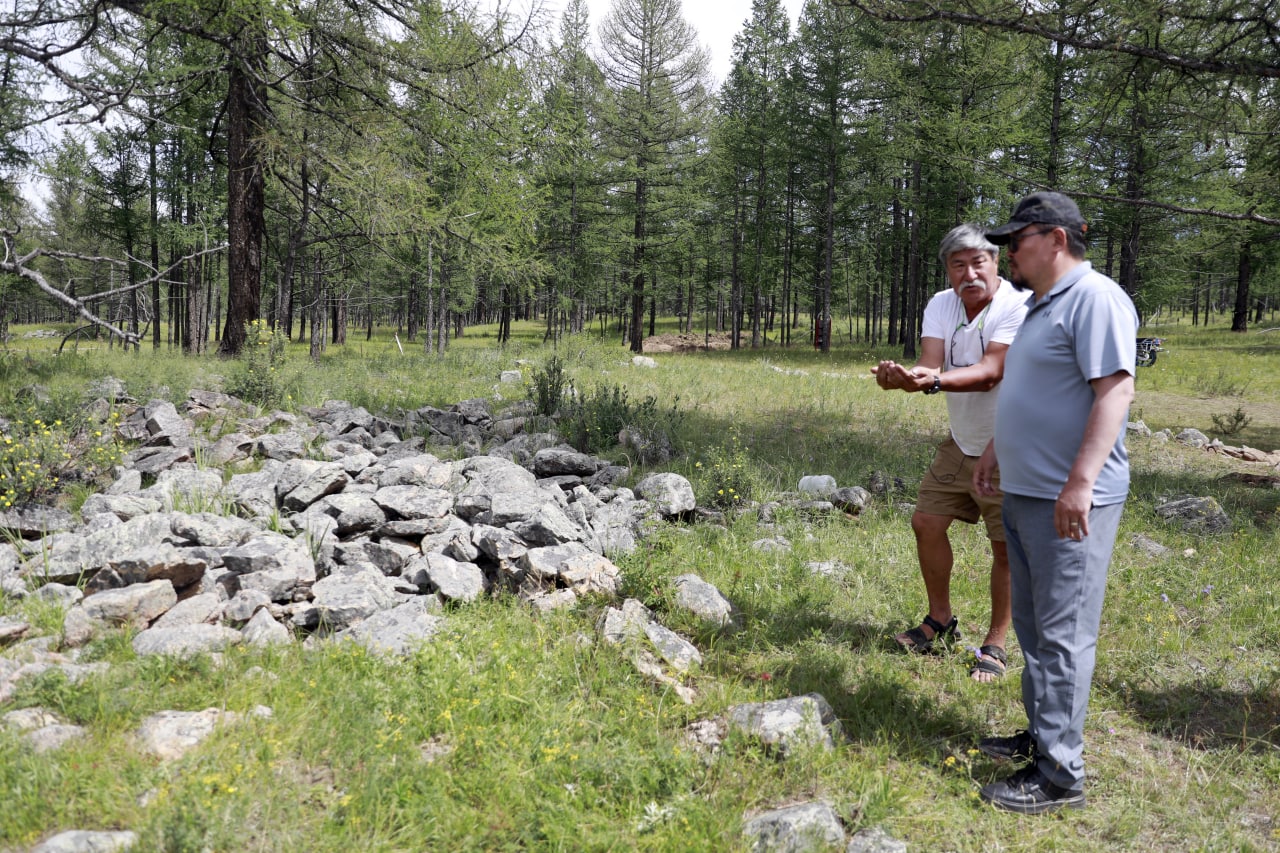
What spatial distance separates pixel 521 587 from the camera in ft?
14.6

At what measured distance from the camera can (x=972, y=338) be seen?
363 cm

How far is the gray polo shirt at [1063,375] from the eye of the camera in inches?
100

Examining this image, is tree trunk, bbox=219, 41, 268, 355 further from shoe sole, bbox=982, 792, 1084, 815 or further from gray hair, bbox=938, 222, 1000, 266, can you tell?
shoe sole, bbox=982, 792, 1084, 815

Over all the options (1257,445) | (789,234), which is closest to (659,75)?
(789,234)

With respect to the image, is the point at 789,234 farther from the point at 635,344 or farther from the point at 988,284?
the point at 988,284

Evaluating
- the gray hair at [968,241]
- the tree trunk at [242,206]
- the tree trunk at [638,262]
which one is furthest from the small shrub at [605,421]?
the tree trunk at [638,262]

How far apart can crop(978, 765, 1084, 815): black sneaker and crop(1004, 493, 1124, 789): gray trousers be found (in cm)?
5

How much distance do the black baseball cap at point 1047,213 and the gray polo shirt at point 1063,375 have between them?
18cm

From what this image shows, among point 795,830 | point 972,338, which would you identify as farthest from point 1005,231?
point 795,830

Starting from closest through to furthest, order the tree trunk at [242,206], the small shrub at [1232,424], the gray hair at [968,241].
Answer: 1. the gray hair at [968,241]
2. the tree trunk at [242,206]
3. the small shrub at [1232,424]

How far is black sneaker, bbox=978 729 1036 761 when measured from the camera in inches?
119

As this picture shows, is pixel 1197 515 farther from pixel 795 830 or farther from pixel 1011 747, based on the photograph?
pixel 795 830

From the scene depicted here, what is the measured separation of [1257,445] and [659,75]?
22782mm

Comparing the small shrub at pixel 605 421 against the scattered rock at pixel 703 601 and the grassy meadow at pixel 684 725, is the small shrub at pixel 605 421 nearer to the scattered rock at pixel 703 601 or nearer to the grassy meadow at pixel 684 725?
the grassy meadow at pixel 684 725
